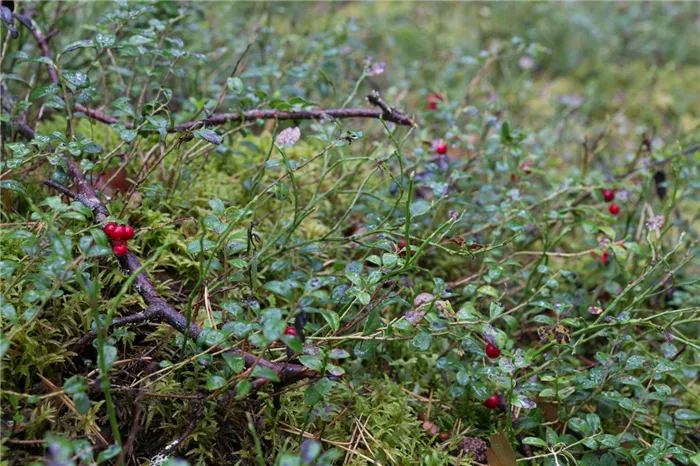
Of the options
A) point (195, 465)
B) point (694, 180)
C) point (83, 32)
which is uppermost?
point (83, 32)

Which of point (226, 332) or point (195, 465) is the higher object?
point (226, 332)

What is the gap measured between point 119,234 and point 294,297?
498mm

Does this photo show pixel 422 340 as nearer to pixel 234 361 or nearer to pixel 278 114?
pixel 234 361

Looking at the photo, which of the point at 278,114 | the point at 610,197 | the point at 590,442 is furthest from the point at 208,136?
the point at 610,197

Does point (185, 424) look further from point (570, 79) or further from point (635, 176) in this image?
point (570, 79)

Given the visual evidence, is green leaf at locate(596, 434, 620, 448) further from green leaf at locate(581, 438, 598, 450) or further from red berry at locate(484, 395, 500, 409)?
red berry at locate(484, 395, 500, 409)

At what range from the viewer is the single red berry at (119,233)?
143 cm

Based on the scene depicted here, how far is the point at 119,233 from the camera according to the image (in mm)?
1429

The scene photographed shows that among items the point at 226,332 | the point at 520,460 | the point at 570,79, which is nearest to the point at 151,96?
the point at 226,332

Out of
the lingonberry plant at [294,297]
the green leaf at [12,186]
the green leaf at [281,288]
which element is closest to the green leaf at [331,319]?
the lingonberry plant at [294,297]

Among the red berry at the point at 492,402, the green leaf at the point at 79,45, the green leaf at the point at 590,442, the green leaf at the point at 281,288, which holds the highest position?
the green leaf at the point at 79,45

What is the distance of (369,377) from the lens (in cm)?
170

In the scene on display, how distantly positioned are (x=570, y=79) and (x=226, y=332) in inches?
148

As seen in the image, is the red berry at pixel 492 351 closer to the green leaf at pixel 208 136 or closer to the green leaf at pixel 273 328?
the green leaf at pixel 273 328
